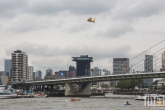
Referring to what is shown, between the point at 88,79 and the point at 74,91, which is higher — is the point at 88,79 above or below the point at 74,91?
above

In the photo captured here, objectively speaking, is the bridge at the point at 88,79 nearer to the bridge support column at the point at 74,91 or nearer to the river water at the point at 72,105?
the bridge support column at the point at 74,91

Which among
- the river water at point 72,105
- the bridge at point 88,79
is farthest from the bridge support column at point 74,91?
the river water at point 72,105

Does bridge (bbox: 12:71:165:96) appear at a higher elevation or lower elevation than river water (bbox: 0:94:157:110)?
higher

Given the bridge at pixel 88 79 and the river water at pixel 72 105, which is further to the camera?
the bridge at pixel 88 79

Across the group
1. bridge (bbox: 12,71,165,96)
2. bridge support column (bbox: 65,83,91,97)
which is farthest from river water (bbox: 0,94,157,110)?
bridge support column (bbox: 65,83,91,97)

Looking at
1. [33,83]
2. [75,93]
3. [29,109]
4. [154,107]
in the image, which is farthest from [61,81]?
[154,107]

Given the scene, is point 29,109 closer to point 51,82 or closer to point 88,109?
point 88,109

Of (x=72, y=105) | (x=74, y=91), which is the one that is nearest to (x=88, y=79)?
(x=74, y=91)

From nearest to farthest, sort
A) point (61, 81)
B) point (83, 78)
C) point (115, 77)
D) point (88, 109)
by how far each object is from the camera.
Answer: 1. point (88, 109)
2. point (115, 77)
3. point (83, 78)
4. point (61, 81)

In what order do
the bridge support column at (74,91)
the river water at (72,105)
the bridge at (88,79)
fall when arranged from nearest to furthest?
the river water at (72,105)
the bridge at (88,79)
the bridge support column at (74,91)

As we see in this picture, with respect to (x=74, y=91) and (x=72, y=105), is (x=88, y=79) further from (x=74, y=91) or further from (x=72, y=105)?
(x=72, y=105)

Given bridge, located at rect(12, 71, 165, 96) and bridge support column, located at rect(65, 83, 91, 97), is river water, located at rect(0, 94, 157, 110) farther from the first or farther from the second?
bridge support column, located at rect(65, 83, 91, 97)
